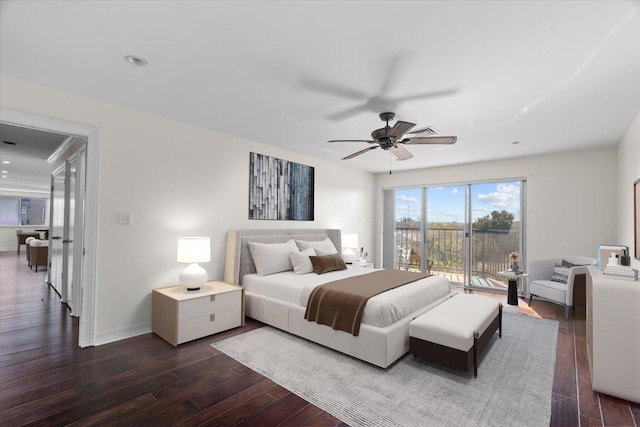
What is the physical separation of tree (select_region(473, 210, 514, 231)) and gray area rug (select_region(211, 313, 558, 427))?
2.75m

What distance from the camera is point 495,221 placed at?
18.7ft

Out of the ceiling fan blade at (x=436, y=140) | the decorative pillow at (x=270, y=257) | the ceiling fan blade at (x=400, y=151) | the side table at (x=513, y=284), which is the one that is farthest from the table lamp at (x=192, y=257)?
the side table at (x=513, y=284)

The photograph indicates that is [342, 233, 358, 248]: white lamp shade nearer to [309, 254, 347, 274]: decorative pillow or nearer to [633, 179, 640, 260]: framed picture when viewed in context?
[309, 254, 347, 274]: decorative pillow

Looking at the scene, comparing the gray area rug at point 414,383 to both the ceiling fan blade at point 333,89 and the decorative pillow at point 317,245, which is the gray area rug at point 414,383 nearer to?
the decorative pillow at point 317,245

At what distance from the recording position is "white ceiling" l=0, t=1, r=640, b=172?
1756mm

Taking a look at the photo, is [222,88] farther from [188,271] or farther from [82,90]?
[188,271]

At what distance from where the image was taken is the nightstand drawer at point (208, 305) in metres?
3.09

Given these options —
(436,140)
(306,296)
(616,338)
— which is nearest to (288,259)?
(306,296)

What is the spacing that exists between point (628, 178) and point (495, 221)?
2.19 meters

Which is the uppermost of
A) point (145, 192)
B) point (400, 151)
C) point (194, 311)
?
point (400, 151)

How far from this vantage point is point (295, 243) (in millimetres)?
4691

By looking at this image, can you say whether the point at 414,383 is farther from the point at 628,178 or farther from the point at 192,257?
the point at 628,178

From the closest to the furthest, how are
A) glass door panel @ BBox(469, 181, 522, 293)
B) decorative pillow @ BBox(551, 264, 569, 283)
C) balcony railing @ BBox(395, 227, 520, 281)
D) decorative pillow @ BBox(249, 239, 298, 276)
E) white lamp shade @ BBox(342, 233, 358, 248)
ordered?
decorative pillow @ BBox(249, 239, 298, 276) → decorative pillow @ BBox(551, 264, 569, 283) → glass door panel @ BBox(469, 181, 522, 293) → balcony railing @ BBox(395, 227, 520, 281) → white lamp shade @ BBox(342, 233, 358, 248)

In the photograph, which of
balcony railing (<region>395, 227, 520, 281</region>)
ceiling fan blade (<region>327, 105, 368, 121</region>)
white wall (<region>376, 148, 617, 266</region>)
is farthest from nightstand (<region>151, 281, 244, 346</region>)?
white wall (<region>376, 148, 617, 266</region>)
